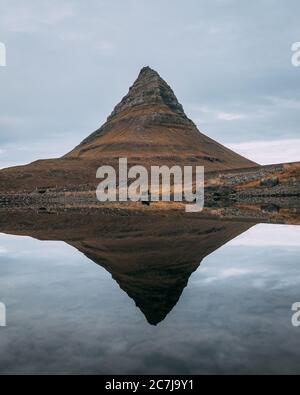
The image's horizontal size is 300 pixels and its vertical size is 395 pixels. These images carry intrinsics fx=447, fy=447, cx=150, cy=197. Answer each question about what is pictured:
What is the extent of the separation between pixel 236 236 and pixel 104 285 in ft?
44.6

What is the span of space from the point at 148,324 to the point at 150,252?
10698 millimetres

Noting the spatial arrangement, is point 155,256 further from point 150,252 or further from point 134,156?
point 134,156

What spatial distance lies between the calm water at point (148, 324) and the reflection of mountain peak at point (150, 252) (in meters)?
0.39

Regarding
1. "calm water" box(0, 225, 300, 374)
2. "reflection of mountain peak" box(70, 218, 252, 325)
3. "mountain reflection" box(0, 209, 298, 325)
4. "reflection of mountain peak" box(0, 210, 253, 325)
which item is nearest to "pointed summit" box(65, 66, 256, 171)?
"mountain reflection" box(0, 209, 298, 325)

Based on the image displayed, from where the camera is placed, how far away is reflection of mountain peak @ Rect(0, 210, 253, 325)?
39.7 feet

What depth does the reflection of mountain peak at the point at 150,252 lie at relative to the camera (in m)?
12.1

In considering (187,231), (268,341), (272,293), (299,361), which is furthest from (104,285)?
(187,231)

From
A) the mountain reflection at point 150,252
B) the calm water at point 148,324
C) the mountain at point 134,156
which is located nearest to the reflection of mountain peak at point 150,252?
the mountain reflection at point 150,252

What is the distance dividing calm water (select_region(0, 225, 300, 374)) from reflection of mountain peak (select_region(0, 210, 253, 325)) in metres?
0.39

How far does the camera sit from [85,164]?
484 feet

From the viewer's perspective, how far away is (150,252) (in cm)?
2023

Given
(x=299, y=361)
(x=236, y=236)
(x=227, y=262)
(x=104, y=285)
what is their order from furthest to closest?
(x=236, y=236), (x=227, y=262), (x=104, y=285), (x=299, y=361)

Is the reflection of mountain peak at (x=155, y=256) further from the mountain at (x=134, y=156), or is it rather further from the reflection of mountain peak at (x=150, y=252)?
the mountain at (x=134, y=156)
